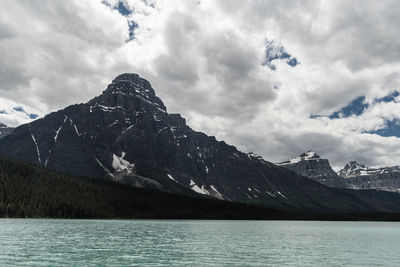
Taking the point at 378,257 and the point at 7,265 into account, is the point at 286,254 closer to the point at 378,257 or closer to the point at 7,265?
the point at 378,257

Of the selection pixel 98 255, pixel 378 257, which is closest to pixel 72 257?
pixel 98 255

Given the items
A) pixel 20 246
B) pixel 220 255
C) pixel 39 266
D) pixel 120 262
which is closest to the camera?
pixel 39 266

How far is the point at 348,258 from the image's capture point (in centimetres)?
7106

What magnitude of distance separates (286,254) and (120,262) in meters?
34.6

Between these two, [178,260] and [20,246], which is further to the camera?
[20,246]

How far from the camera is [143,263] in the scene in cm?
5609

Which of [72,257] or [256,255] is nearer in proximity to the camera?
[72,257]

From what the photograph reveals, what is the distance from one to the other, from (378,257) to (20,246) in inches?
2774

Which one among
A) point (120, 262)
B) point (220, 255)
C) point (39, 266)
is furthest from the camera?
point (220, 255)

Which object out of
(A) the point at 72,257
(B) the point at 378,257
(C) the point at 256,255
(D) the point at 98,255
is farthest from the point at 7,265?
(B) the point at 378,257

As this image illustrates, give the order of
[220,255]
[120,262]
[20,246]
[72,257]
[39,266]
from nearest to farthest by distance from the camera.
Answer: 1. [39,266]
2. [120,262]
3. [72,257]
4. [220,255]
5. [20,246]

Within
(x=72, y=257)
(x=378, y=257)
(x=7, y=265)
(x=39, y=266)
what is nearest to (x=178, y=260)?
(x=72, y=257)

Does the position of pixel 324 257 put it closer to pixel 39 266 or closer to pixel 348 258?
pixel 348 258

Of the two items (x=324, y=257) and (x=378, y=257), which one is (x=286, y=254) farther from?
(x=378, y=257)
